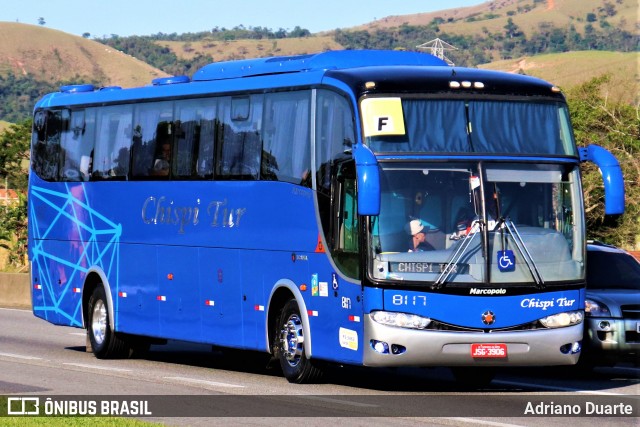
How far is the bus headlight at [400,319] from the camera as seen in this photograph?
15305 millimetres


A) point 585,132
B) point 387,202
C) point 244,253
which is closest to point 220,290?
point 244,253

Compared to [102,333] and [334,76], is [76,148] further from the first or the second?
[334,76]

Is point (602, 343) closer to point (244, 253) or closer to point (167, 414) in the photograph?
point (244, 253)

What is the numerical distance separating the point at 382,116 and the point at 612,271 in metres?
5.00

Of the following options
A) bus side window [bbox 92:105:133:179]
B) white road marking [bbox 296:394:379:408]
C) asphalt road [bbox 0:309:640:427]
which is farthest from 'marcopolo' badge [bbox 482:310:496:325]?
bus side window [bbox 92:105:133:179]

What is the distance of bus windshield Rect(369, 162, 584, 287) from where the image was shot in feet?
50.4

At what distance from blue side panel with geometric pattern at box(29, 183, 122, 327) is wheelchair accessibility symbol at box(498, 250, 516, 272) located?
7.92 meters

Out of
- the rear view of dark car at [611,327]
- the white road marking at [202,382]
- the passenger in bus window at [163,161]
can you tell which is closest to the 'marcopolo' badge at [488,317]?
the rear view of dark car at [611,327]

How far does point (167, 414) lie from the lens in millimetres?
14055

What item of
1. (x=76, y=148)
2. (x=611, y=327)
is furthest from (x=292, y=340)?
(x=76, y=148)

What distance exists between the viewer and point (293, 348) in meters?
17.2

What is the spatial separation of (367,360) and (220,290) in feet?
13.4

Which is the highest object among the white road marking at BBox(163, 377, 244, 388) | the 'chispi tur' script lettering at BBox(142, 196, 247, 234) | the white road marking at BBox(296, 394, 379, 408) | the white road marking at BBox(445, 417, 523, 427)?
the 'chispi tur' script lettering at BBox(142, 196, 247, 234)

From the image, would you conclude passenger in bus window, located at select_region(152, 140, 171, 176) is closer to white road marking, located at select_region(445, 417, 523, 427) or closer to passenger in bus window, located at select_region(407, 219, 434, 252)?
passenger in bus window, located at select_region(407, 219, 434, 252)
